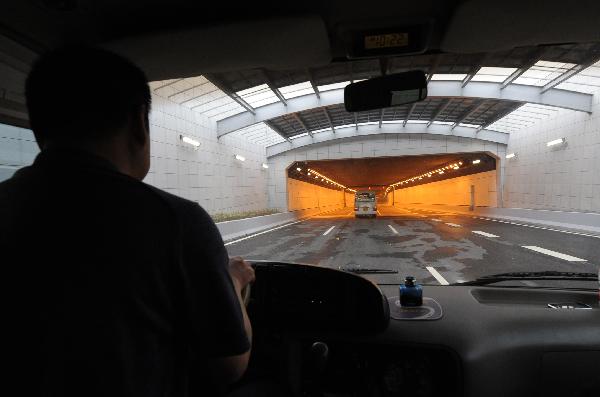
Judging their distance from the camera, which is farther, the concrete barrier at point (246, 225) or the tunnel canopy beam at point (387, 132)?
the tunnel canopy beam at point (387, 132)

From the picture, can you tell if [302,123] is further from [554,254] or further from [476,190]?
[476,190]

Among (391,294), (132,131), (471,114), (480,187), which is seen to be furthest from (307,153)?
(132,131)

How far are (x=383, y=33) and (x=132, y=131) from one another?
2.08m

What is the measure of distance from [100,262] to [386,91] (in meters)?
2.53

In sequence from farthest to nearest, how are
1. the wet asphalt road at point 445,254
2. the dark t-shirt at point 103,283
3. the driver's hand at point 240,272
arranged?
the wet asphalt road at point 445,254
the driver's hand at point 240,272
the dark t-shirt at point 103,283

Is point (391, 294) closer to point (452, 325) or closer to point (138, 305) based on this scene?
point (452, 325)

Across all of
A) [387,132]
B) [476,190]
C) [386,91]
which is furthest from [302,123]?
[476,190]

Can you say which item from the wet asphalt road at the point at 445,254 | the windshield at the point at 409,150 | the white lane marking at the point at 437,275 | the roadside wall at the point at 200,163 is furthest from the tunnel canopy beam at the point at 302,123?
the white lane marking at the point at 437,275

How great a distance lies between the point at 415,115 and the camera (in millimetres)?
19781

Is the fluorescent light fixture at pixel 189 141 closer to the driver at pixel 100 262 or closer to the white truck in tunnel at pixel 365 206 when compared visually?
the driver at pixel 100 262

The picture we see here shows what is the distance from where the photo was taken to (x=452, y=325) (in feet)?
9.40

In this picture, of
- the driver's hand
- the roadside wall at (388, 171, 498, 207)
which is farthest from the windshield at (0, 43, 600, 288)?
the driver's hand

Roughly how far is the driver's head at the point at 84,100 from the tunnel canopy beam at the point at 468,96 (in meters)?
13.1

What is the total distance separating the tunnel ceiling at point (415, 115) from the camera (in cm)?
1742
